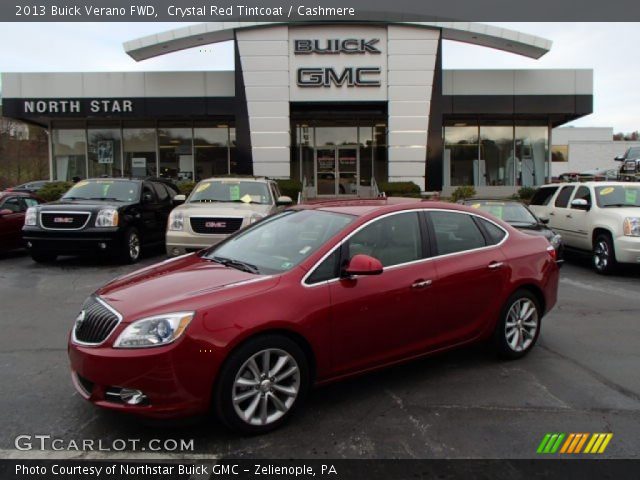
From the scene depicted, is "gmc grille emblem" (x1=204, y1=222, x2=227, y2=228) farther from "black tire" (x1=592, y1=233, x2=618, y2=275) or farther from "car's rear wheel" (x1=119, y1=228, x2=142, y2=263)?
"black tire" (x1=592, y1=233, x2=618, y2=275)

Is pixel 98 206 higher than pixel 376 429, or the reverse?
pixel 98 206

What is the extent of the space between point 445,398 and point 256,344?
65.3 inches

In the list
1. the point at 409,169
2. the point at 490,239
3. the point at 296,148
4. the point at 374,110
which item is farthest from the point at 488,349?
the point at 296,148

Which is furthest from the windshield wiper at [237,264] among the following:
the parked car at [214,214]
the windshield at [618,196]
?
the windshield at [618,196]

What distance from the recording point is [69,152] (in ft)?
82.5

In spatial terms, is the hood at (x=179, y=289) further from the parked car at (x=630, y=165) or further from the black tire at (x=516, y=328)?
the parked car at (x=630, y=165)

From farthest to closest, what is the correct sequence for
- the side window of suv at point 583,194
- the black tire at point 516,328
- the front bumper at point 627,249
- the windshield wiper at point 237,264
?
the side window of suv at point 583,194 → the front bumper at point 627,249 → the black tire at point 516,328 → the windshield wiper at point 237,264

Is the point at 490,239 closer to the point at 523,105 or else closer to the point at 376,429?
the point at 376,429

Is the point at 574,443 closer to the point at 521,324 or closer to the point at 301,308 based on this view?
the point at 521,324

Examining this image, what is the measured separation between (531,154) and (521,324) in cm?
2264

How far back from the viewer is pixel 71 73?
2200 centimetres

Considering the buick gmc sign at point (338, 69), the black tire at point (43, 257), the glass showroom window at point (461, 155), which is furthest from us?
the glass showroom window at point (461, 155)

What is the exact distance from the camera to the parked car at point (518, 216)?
382 inches

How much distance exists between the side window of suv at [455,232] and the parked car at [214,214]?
4533 millimetres
